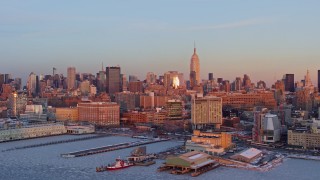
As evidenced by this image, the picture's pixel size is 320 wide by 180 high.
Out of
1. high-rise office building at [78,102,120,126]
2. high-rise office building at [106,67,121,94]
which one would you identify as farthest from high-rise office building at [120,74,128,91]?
high-rise office building at [78,102,120,126]

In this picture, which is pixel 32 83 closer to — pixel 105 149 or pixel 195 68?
pixel 195 68

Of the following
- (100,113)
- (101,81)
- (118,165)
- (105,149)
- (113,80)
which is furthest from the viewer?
(101,81)

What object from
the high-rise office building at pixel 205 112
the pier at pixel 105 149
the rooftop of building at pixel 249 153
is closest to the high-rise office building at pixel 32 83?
the high-rise office building at pixel 205 112

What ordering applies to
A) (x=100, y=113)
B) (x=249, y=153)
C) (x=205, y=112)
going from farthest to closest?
1. (x=100, y=113)
2. (x=205, y=112)
3. (x=249, y=153)

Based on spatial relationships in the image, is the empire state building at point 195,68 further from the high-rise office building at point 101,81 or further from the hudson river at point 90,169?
the hudson river at point 90,169

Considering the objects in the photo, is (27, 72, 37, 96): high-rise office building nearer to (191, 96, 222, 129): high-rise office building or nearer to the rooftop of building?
(191, 96, 222, 129): high-rise office building

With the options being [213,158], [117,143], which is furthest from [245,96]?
[213,158]

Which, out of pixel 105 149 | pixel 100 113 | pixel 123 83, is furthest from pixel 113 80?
pixel 105 149

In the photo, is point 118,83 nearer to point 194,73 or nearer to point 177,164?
point 194,73
